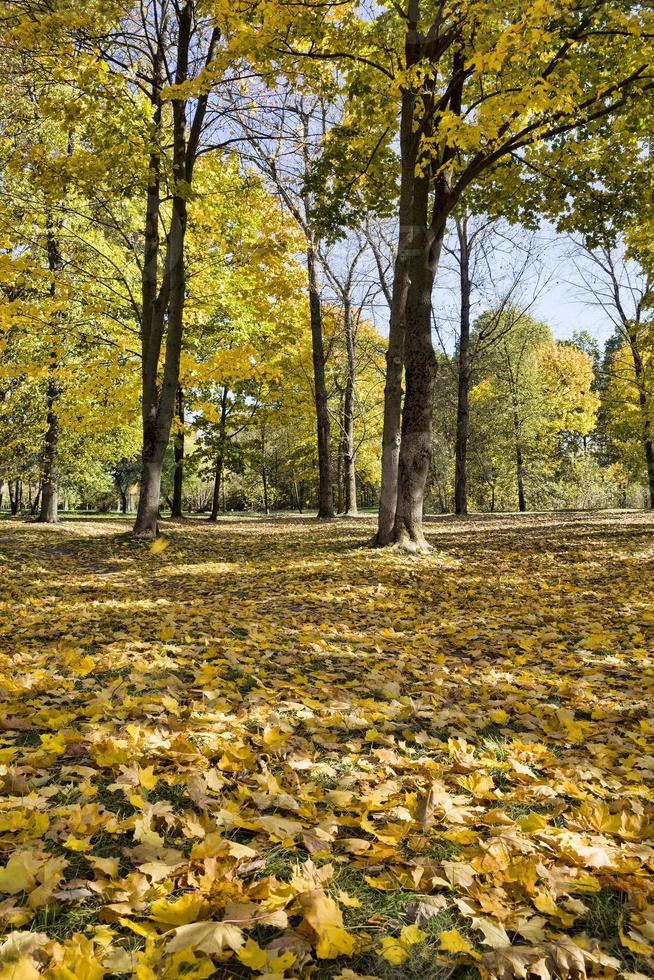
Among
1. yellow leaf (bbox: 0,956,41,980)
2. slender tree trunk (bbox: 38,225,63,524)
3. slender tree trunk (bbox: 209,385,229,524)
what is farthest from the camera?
slender tree trunk (bbox: 209,385,229,524)

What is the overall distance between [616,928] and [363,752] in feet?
4.35

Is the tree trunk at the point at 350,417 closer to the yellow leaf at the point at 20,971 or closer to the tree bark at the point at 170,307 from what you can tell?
the tree bark at the point at 170,307

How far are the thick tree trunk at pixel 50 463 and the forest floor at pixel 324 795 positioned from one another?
11.3 m

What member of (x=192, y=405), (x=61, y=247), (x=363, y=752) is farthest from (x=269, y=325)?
(x=363, y=752)

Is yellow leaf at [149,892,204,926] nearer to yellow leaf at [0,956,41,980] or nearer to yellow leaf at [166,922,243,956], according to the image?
yellow leaf at [166,922,243,956]

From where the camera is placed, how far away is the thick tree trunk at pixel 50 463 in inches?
621

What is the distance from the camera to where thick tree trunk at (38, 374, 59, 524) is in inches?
621

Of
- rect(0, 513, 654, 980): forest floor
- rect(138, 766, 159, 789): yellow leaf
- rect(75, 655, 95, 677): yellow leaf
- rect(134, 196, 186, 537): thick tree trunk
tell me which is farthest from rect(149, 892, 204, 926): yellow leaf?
rect(134, 196, 186, 537): thick tree trunk

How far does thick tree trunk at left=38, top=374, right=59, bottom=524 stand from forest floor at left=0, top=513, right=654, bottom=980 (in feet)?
→ 36.9

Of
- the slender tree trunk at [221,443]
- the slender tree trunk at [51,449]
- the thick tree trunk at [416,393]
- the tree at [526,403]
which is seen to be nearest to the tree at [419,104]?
the thick tree trunk at [416,393]

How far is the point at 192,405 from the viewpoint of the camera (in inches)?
725

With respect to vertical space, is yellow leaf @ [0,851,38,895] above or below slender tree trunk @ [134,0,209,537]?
below

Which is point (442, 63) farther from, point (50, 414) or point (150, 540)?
point (50, 414)

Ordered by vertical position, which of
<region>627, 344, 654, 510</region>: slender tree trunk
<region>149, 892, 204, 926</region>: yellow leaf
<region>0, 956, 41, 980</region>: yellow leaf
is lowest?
<region>149, 892, 204, 926</region>: yellow leaf
